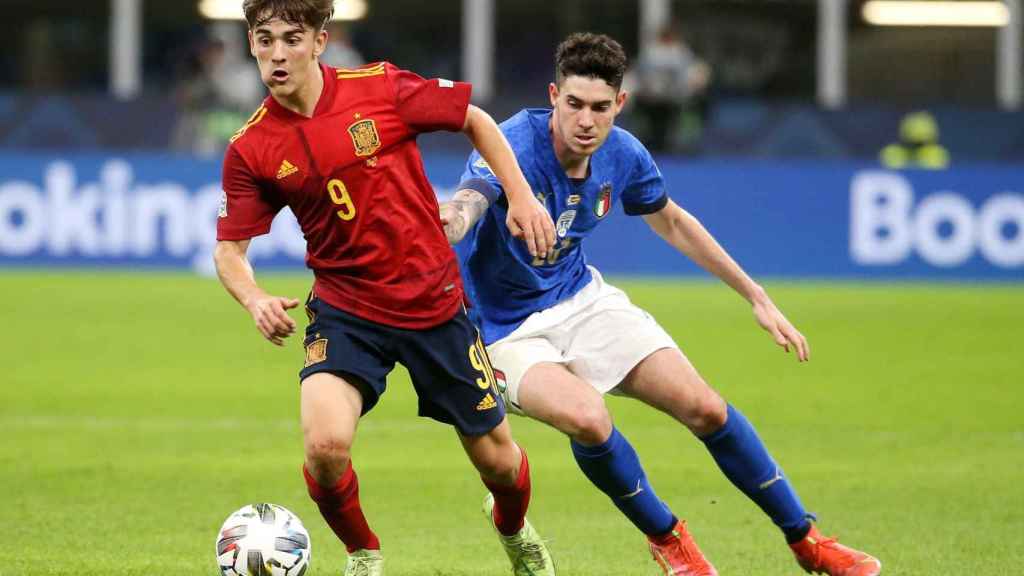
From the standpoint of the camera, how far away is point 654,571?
6215 mm

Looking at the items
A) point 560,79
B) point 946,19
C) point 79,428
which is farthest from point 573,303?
point 946,19

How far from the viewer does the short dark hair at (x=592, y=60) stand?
236 inches

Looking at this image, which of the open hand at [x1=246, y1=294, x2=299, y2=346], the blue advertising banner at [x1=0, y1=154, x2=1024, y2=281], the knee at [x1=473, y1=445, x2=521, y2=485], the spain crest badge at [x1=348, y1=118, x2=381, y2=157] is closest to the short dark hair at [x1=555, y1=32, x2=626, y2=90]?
the spain crest badge at [x1=348, y1=118, x2=381, y2=157]

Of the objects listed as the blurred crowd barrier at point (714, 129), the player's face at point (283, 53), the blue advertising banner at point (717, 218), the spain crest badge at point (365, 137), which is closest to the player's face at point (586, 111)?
the spain crest badge at point (365, 137)

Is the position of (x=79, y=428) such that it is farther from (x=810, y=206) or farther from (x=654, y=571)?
(x=810, y=206)

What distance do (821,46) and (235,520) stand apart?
20.8 meters

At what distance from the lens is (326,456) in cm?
537

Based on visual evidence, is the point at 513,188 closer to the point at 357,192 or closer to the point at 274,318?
the point at 357,192

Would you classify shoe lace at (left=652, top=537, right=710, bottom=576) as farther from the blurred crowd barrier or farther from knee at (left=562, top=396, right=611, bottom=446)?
the blurred crowd barrier

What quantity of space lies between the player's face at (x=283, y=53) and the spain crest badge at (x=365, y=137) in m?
0.23

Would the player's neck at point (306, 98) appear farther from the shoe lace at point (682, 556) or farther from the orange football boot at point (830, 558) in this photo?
the orange football boot at point (830, 558)

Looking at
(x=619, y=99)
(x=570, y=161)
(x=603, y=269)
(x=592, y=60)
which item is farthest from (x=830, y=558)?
(x=603, y=269)

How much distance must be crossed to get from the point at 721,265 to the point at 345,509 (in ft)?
5.58

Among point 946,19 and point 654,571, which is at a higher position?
point 946,19
